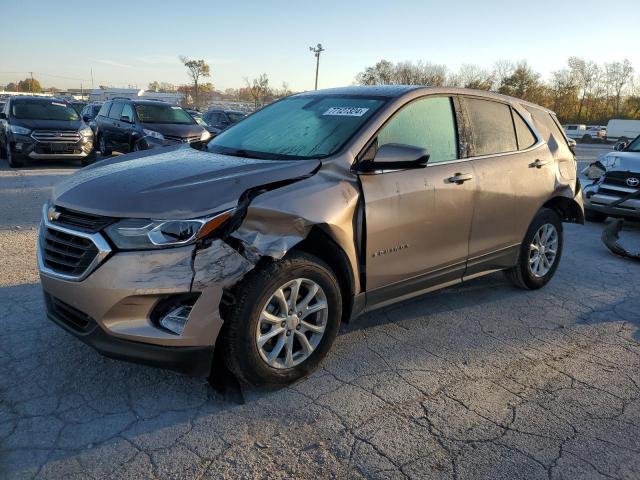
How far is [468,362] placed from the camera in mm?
3537

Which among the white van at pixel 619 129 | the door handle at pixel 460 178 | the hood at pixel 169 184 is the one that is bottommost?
the hood at pixel 169 184

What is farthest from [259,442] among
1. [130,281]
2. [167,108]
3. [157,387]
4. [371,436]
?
[167,108]

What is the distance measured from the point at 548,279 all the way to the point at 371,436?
10.6 ft

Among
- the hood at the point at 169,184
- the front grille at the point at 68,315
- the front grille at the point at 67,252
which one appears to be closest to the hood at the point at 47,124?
the hood at the point at 169,184

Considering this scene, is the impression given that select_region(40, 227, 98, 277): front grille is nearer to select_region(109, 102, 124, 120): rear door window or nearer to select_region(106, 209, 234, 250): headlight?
select_region(106, 209, 234, 250): headlight

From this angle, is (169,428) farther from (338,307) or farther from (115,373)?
(338,307)

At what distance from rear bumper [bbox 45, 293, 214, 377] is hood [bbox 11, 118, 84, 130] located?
11.2 meters

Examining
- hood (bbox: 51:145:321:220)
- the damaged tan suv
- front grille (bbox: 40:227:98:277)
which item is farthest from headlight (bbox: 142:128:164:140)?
front grille (bbox: 40:227:98:277)

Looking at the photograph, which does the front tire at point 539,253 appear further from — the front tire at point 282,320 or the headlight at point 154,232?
the headlight at point 154,232

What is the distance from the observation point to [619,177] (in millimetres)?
7980

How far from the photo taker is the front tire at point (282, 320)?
2.77 meters

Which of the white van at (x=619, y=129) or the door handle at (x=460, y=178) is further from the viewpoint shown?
the white van at (x=619, y=129)

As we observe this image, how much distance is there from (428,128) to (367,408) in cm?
208

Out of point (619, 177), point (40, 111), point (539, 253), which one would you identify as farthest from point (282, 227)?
point (40, 111)
